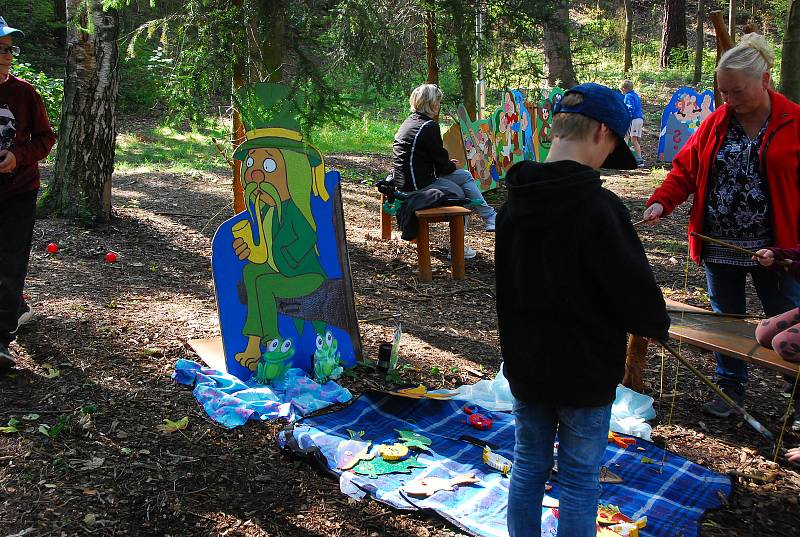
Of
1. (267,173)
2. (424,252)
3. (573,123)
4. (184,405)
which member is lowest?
(184,405)

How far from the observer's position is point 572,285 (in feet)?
7.22

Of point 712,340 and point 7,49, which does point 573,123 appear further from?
point 7,49

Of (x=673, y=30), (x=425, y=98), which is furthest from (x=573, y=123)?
(x=673, y=30)

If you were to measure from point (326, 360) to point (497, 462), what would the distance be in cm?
130

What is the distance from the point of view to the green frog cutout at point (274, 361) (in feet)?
14.0

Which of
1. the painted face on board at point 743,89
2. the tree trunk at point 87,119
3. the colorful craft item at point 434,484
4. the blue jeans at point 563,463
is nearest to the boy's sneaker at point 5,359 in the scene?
the colorful craft item at point 434,484

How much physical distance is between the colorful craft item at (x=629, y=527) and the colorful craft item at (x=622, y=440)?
71cm

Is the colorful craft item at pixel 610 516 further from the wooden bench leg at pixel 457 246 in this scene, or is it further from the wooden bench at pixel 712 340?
the wooden bench leg at pixel 457 246

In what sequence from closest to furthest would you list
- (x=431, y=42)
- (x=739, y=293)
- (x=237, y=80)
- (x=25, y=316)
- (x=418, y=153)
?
(x=739, y=293) → (x=25, y=316) → (x=237, y=80) → (x=418, y=153) → (x=431, y=42)

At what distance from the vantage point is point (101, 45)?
7039 millimetres

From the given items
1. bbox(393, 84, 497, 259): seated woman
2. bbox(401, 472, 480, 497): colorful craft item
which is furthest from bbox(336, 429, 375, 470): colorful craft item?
bbox(393, 84, 497, 259): seated woman

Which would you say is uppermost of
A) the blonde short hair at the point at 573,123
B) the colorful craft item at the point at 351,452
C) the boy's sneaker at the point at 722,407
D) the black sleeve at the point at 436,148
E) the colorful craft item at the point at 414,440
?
the blonde short hair at the point at 573,123

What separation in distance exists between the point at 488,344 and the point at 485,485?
6.58ft

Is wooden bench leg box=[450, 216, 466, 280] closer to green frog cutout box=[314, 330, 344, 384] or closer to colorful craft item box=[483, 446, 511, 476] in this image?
green frog cutout box=[314, 330, 344, 384]
